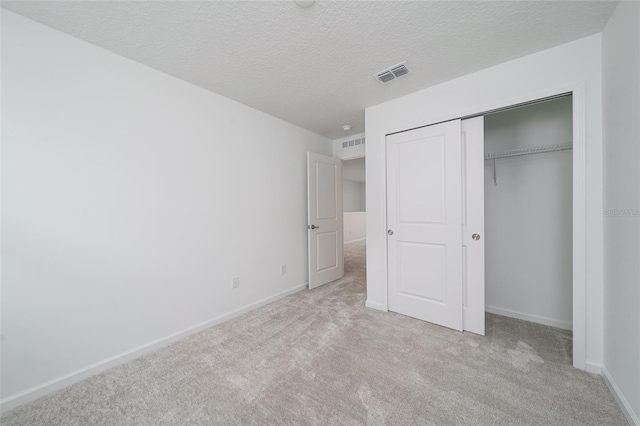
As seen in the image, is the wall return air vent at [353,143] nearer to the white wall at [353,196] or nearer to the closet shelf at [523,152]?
the closet shelf at [523,152]

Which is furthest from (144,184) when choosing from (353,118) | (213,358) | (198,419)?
(353,118)

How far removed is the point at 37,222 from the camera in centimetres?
152

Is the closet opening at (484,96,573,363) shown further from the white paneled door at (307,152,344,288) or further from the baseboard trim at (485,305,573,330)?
the white paneled door at (307,152,344,288)

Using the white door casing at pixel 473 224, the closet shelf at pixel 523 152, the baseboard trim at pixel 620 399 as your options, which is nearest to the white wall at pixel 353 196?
the closet shelf at pixel 523 152

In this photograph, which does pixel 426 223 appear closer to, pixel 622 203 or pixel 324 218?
pixel 622 203

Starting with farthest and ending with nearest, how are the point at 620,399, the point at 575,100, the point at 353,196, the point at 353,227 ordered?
the point at 353,196 < the point at 353,227 < the point at 575,100 < the point at 620,399

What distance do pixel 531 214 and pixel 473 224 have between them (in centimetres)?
78

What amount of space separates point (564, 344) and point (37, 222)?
13.3 feet

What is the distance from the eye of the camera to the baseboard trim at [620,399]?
4.00ft

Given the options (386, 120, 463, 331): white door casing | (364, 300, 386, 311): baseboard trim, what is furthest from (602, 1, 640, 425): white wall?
(364, 300, 386, 311): baseboard trim

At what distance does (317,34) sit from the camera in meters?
1.64

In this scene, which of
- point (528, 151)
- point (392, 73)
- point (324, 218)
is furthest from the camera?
point (324, 218)

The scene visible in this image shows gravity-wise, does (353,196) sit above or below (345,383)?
above

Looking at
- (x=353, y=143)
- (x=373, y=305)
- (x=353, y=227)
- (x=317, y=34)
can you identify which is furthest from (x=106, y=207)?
(x=353, y=227)
